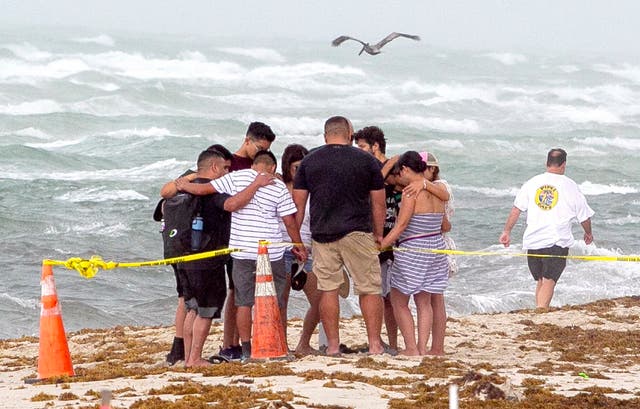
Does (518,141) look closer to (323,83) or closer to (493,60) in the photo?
(323,83)

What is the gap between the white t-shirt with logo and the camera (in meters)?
12.5

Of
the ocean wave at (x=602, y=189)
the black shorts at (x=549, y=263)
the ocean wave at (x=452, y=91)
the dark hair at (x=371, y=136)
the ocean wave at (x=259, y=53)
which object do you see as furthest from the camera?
the ocean wave at (x=259, y=53)

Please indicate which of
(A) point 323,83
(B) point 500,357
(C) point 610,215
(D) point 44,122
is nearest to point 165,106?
(D) point 44,122

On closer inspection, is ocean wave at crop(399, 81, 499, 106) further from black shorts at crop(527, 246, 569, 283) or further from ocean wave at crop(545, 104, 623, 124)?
black shorts at crop(527, 246, 569, 283)

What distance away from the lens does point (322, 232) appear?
31.7ft

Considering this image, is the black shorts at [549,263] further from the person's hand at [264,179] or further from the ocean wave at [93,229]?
the ocean wave at [93,229]

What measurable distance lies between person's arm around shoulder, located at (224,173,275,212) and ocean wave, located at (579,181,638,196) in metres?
23.7

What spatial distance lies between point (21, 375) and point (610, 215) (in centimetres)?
1871

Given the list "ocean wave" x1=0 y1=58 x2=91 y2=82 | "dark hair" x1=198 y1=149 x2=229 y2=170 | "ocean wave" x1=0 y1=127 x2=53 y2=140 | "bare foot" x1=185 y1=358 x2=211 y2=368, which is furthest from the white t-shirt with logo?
"ocean wave" x1=0 y1=58 x2=91 y2=82

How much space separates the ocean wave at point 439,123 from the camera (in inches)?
A: 2194

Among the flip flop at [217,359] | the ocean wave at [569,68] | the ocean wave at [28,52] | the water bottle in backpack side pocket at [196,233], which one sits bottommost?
the flip flop at [217,359]

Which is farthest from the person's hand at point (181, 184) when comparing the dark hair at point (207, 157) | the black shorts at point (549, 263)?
the black shorts at point (549, 263)

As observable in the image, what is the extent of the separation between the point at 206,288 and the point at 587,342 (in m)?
3.49

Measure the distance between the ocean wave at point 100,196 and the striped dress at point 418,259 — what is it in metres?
18.5
